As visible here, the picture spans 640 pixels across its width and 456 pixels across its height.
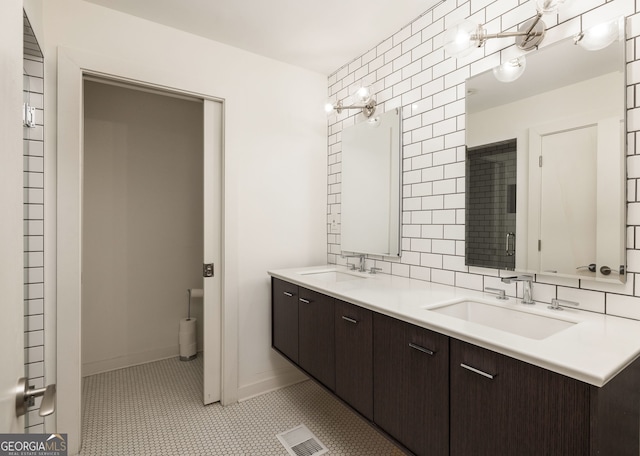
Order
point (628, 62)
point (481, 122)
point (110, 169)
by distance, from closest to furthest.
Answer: point (628, 62)
point (481, 122)
point (110, 169)

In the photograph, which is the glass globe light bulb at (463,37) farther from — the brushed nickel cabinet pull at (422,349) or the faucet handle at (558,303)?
the brushed nickel cabinet pull at (422,349)

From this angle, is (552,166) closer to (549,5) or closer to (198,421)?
(549,5)

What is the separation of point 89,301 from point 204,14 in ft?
7.97

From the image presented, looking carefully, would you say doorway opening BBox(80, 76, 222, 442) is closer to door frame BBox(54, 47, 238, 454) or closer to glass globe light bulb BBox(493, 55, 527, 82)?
door frame BBox(54, 47, 238, 454)

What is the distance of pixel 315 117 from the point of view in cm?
275

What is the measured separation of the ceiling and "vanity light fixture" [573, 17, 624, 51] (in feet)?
2.87

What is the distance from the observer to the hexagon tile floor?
1854mm

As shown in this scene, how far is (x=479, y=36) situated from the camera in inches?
55.9

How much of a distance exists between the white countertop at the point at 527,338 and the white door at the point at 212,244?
835 millimetres

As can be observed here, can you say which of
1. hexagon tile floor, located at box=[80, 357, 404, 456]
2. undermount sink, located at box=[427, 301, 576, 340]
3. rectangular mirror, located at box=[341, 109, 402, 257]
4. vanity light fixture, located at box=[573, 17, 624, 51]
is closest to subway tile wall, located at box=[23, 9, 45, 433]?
hexagon tile floor, located at box=[80, 357, 404, 456]

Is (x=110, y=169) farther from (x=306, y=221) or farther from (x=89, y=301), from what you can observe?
(x=306, y=221)

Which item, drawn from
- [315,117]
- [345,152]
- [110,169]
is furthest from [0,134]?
[110,169]

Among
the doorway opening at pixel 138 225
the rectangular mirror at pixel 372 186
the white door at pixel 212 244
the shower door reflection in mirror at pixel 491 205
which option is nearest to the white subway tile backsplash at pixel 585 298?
the shower door reflection in mirror at pixel 491 205

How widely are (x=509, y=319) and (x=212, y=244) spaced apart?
182cm
